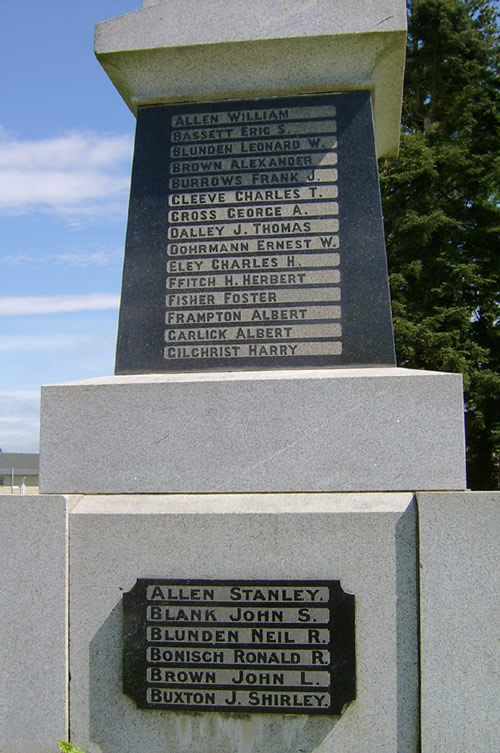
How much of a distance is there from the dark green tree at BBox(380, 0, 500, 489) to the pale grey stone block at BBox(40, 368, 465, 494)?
715 inches

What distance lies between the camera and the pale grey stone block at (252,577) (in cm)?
365

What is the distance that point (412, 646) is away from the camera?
12.0 feet

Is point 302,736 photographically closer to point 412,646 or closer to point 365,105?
point 412,646

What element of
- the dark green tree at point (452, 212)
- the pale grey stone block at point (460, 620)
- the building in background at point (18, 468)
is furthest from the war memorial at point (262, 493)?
the building in background at point (18, 468)

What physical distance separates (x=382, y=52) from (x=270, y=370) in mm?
1893

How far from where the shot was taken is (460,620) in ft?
11.8

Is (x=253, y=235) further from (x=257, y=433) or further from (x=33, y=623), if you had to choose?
(x=33, y=623)

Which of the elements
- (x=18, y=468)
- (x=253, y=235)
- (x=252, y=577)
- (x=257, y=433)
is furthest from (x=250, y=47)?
(x=18, y=468)

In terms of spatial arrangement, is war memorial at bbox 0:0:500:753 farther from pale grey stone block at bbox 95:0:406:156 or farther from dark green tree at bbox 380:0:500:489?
dark green tree at bbox 380:0:500:489

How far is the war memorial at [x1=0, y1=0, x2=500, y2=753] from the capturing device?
365 centimetres

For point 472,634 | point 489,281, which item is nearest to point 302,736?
point 472,634

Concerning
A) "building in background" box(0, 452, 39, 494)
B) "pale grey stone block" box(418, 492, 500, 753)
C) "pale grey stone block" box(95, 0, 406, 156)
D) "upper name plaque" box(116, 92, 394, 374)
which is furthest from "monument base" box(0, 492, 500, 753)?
"building in background" box(0, 452, 39, 494)

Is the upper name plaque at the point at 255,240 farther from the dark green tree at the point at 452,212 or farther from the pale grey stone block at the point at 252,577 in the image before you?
the dark green tree at the point at 452,212

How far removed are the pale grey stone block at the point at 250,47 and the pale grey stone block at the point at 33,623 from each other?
98.8 inches
